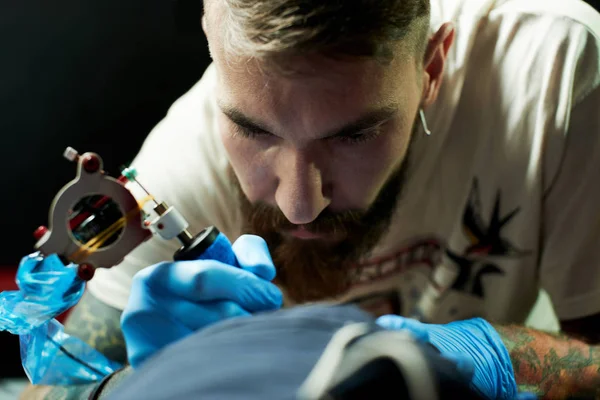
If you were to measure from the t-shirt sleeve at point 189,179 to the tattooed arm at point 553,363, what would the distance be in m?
0.40

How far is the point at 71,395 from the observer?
0.72 meters

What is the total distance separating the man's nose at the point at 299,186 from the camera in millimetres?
655

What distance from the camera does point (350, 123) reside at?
0.63 m

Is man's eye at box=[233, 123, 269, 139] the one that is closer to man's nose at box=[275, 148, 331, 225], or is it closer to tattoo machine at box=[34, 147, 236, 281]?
man's nose at box=[275, 148, 331, 225]

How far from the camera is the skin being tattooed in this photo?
0.74 meters

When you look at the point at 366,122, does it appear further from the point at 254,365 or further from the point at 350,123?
the point at 254,365

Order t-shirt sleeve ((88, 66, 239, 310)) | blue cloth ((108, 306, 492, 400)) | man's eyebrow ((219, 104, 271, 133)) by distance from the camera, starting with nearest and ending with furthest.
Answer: blue cloth ((108, 306, 492, 400)) → man's eyebrow ((219, 104, 271, 133)) → t-shirt sleeve ((88, 66, 239, 310))

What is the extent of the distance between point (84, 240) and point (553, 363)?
1.90ft

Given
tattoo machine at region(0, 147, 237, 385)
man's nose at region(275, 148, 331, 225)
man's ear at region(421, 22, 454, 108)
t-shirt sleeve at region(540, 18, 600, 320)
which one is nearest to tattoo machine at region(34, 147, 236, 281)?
tattoo machine at region(0, 147, 237, 385)

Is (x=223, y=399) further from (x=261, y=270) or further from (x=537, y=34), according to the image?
(x=537, y=34)

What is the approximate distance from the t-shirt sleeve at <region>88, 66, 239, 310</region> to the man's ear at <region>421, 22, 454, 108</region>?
29 cm

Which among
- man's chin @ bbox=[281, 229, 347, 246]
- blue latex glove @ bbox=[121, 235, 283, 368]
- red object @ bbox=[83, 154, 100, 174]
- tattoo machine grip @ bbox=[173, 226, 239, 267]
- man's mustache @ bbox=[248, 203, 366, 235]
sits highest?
red object @ bbox=[83, 154, 100, 174]

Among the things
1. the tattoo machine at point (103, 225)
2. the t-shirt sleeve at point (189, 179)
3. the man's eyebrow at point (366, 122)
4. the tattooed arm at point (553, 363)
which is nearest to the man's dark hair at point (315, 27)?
the man's eyebrow at point (366, 122)

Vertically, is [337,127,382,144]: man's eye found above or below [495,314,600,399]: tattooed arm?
above
